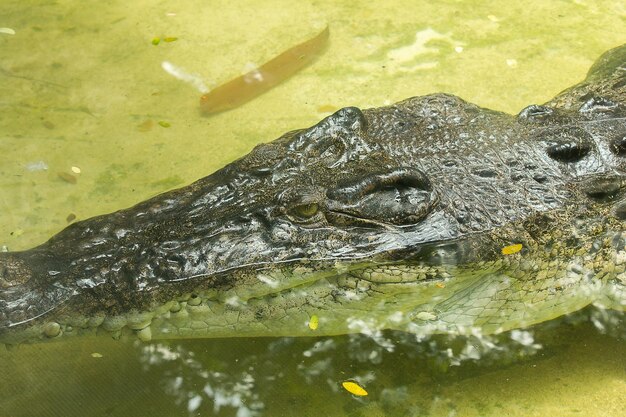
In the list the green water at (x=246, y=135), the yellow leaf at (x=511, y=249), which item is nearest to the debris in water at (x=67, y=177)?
the green water at (x=246, y=135)

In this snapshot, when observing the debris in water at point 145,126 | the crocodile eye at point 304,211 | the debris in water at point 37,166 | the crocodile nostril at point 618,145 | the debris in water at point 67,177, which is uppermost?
the crocodile nostril at point 618,145

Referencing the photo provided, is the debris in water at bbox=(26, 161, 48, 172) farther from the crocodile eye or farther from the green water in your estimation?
the crocodile eye

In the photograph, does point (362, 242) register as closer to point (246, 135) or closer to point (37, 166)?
point (246, 135)

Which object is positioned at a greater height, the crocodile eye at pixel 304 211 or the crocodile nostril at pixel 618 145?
the crocodile nostril at pixel 618 145

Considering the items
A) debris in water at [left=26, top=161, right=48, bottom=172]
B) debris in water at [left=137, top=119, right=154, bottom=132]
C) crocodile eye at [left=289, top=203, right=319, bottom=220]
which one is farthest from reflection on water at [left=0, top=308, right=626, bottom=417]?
debris in water at [left=137, top=119, right=154, bottom=132]

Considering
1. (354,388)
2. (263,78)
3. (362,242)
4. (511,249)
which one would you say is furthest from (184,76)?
(511,249)

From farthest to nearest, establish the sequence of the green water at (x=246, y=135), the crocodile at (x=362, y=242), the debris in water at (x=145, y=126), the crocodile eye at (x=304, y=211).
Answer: the debris in water at (x=145, y=126), the green water at (x=246, y=135), the crocodile eye at (x=304, y=211), the crocodile at (x=362, y=242)

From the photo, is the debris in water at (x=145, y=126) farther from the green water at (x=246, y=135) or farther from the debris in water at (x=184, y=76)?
the debris in water at (x=184, y=76)

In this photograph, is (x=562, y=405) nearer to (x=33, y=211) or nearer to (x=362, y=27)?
(x=33, y=211)

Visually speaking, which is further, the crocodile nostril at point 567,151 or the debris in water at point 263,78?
the debris in water at point 263,78
